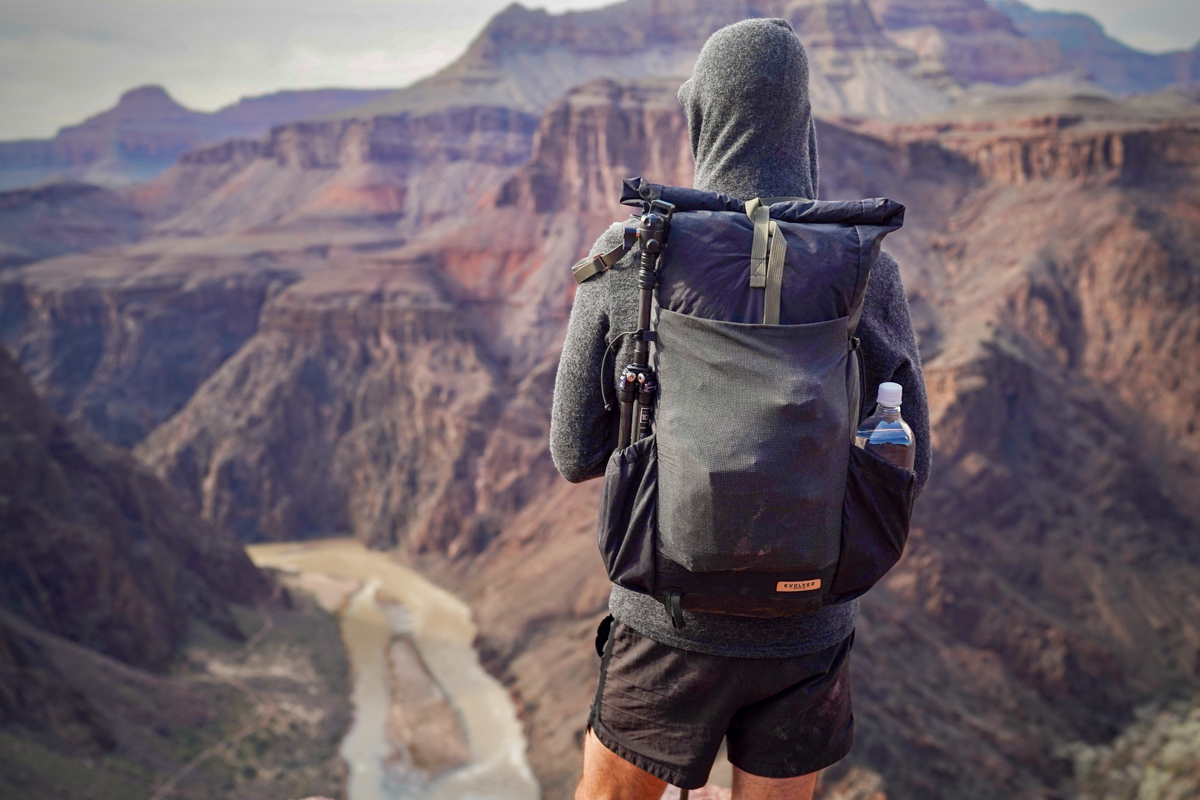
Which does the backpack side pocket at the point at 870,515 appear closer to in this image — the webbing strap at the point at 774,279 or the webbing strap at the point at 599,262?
the webbing strap at the point at 774,279

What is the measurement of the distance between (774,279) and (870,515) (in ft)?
2.36

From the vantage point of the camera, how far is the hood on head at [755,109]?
3084 millimetres

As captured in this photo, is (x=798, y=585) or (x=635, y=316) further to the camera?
(x=635, y=316)

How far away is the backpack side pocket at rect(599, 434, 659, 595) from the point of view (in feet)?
8.98

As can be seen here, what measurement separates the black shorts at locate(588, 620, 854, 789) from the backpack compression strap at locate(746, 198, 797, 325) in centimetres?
106

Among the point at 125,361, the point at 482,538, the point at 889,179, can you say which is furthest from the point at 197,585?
the point at 889,179

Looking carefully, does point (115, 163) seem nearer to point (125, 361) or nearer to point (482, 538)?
point (125, 361)

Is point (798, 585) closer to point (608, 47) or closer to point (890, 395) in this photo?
point (890, 395)

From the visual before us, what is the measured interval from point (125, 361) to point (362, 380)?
54.4 ft

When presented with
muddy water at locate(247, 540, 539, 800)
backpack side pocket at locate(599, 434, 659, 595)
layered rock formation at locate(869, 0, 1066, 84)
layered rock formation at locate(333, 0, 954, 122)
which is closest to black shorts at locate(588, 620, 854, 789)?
backpack side pocket at locate(599, 434, 659, 595)

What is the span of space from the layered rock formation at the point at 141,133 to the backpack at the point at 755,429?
4787 inches

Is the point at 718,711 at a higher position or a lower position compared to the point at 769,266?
lower

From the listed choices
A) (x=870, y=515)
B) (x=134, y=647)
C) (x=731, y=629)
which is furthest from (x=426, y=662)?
(x=870, y=515)

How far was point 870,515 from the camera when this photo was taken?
2.79 metres
